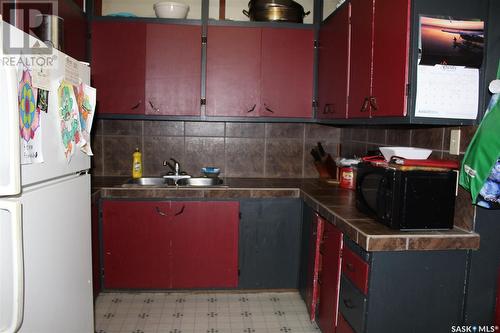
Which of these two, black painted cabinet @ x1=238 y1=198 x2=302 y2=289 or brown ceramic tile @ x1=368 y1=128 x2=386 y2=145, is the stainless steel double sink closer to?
black painted cabinet @ x1=238 y1=198 x2=302 y2=289

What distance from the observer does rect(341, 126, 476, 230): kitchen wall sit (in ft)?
5.81

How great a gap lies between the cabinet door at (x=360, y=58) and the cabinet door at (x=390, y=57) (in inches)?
3.0

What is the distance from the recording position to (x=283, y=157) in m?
3.35

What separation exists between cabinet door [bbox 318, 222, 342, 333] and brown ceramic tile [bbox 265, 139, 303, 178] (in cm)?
118

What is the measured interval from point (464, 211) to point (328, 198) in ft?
2.72

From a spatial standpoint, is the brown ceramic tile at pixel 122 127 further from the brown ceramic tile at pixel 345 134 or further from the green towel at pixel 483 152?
the green towel at pixel 483 152

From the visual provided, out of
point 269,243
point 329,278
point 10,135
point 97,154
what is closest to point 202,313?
point 269,243

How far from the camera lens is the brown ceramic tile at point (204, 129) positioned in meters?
3.26

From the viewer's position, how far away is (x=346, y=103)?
95.3 inches

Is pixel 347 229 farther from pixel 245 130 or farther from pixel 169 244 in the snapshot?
pixel 245 130

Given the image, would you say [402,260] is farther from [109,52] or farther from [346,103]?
[109,52]

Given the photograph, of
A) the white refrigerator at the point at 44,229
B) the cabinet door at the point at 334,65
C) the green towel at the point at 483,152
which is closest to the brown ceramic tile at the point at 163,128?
the cabinet door at the point at 334,65

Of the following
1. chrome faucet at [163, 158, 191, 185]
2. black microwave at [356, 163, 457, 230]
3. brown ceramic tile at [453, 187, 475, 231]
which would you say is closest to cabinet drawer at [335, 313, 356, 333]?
black microwave at [356, 163, 457, 230]

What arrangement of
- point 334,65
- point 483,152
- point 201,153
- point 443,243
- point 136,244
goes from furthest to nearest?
point 201,153 < point 136,244 < point 334,65 < point 443,243 < point 483,152
